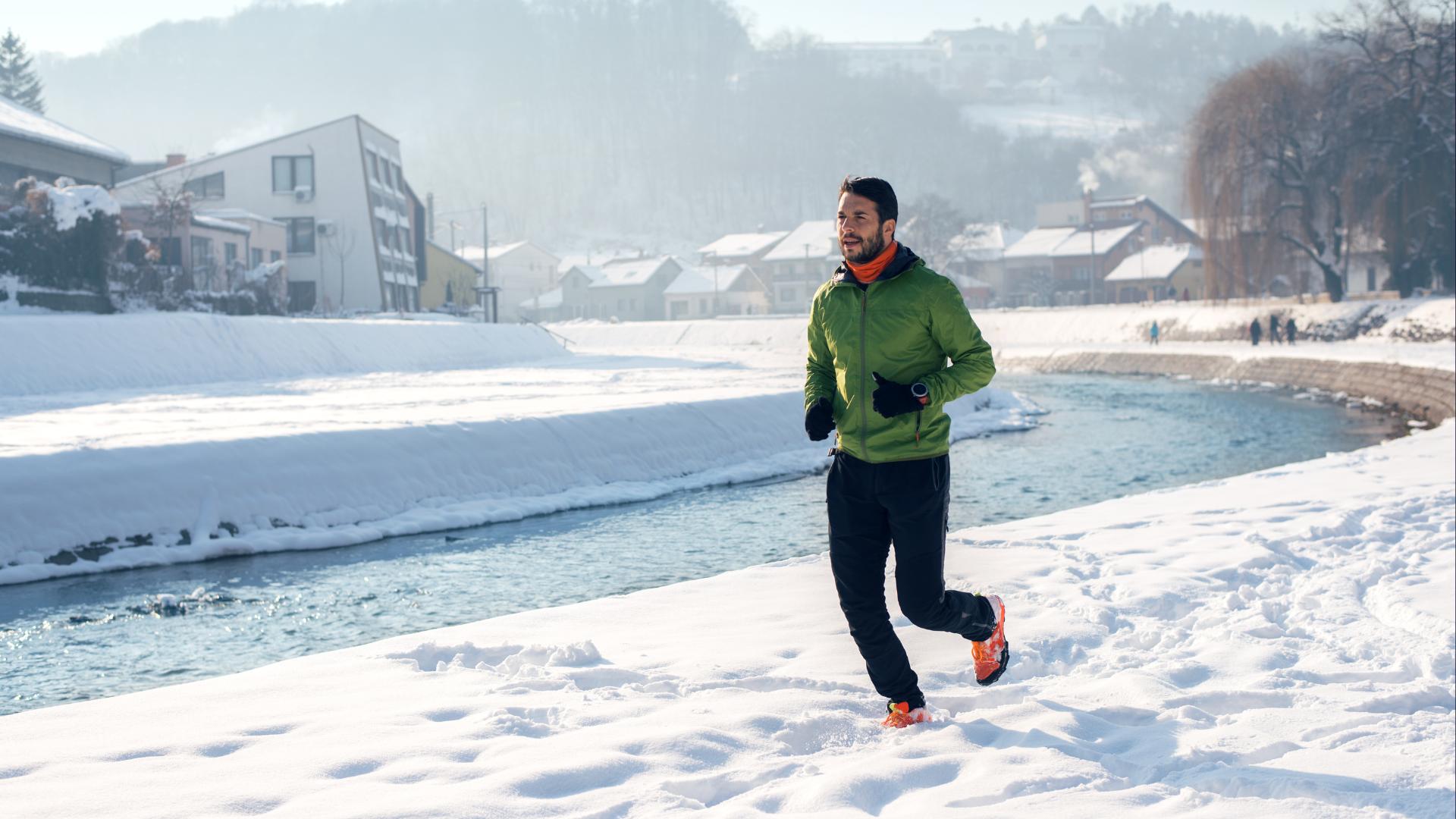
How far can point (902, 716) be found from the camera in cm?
482

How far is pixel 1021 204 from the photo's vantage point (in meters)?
168

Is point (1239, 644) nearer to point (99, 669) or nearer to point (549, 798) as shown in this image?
point (549, 798)

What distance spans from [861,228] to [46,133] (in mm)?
37800

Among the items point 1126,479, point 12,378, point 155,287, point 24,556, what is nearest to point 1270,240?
point 1126,479

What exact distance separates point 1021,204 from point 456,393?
507 feet

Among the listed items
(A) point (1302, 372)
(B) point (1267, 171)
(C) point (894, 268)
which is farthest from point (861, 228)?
(B) point (1267, 171)

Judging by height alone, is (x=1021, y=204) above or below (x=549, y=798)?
above

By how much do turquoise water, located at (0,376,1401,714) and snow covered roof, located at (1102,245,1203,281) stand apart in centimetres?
6280

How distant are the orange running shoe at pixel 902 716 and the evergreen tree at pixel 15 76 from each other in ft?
304

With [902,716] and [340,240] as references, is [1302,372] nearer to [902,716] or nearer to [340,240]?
[902,716]

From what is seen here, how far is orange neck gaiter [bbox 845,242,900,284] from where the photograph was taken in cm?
A: 459

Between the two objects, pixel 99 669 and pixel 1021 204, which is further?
pixel 1021 204

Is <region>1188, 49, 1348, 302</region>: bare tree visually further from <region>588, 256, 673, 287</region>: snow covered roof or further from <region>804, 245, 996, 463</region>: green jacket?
<region>588, 256, 673, 287</region>: snow covered roof

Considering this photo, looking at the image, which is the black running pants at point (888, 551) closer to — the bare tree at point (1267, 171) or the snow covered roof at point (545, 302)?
the bare tree at point (1267, 171)
